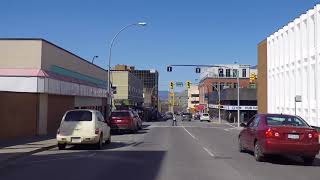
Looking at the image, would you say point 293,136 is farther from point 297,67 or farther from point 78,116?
point 297,67

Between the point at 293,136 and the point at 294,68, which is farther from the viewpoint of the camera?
the point at 294,68

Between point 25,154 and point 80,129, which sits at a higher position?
point 80,129

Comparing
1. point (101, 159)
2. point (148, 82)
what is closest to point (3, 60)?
point (101, 159)

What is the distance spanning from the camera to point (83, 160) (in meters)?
17.5

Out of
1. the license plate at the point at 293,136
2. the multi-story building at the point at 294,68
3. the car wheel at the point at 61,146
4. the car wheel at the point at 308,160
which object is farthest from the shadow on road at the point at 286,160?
the multi-story building at the point at 294,68

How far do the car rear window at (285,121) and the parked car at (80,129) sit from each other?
7390 millimetres

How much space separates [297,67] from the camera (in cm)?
3850

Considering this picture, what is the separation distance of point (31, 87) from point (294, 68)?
18860mm

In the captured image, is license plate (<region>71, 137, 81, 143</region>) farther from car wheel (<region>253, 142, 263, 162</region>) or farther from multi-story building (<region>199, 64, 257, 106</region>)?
multi-story building (<region>199, 64, 257, 106</region>)

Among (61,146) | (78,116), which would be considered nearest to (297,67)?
(78,116)

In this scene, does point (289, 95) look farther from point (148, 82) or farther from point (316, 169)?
point (148, 82)

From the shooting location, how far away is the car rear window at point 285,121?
17.9m

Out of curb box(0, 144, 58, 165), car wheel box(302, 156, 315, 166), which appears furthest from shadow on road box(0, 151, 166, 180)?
car wheel box(302, 156, 315, 166)

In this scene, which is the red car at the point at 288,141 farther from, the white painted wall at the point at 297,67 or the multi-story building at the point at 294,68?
the white painted wall at the point at 297,67
